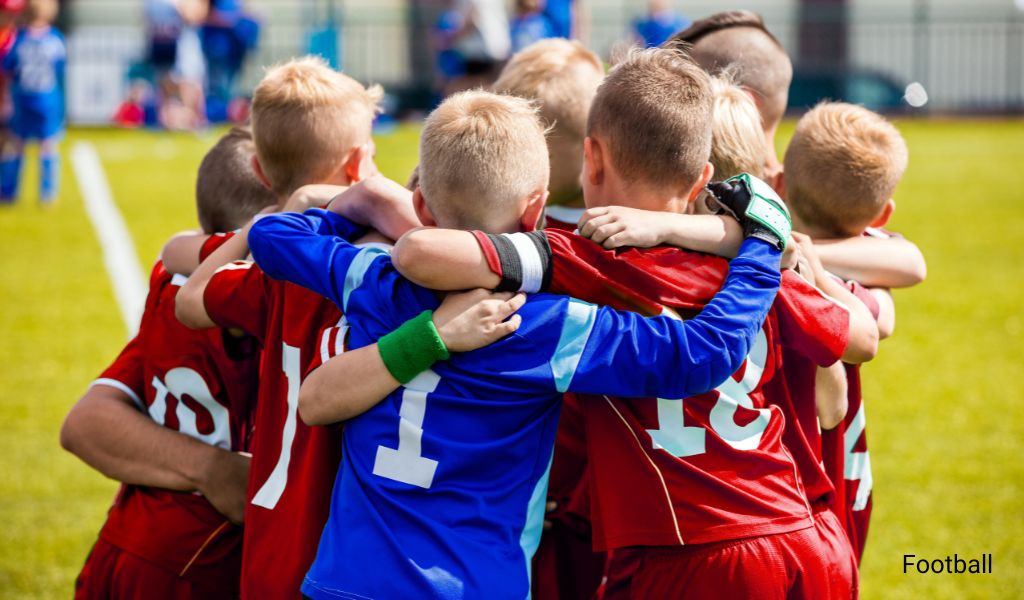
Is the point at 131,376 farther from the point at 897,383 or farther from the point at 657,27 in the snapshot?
the point at 657,27

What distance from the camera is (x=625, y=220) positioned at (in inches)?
88.3

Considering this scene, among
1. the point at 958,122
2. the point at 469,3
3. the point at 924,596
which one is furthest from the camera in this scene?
the point at 958,122

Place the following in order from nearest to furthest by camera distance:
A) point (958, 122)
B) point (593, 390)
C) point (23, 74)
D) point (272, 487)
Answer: point (593, 390) → point (272, 487) → point (23, 74) → point (958, 122)

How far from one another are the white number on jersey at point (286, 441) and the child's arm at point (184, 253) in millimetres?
466

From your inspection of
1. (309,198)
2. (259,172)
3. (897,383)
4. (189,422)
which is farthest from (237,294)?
(897,383)

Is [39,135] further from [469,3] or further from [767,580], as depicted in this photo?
[767,580]

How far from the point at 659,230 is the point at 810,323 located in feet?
1.18

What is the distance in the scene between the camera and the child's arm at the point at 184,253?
2.84m

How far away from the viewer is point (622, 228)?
2229 millimetres

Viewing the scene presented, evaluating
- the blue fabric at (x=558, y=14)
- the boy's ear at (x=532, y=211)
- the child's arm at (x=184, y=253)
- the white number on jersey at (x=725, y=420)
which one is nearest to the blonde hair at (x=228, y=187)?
the child's arm at (x=184, y=253)

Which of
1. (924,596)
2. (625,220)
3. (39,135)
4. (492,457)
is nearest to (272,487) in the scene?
(492,457)

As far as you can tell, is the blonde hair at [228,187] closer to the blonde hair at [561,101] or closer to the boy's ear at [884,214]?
the blonde hair at [561,101]

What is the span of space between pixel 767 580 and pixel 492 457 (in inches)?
23.0

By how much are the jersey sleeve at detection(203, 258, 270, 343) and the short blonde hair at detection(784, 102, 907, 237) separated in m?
1.26
